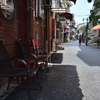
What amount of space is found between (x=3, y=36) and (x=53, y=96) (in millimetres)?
1954

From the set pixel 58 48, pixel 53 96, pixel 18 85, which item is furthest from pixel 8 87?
pixel 58 48

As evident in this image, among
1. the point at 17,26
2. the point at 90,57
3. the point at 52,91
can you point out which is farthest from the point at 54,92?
the point at 90,57

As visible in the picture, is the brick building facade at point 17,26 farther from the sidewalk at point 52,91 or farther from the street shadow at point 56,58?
the street shadow at point 56,58

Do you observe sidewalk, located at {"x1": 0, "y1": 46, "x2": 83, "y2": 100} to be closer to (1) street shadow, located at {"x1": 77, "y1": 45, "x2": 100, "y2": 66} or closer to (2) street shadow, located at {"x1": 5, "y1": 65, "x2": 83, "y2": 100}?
(2) street shadow, located at {"x1": 5, "y1": 65, "x2": 83, "y2": 100}

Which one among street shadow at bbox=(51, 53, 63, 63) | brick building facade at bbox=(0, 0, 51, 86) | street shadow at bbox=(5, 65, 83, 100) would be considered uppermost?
brick building facade at bbox=(0, 0, 51, 86)

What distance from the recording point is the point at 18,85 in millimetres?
3660

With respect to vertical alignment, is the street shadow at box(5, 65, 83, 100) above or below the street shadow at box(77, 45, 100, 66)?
above

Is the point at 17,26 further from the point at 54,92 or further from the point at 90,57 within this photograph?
the point at 90,57

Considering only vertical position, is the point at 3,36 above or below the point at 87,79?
above

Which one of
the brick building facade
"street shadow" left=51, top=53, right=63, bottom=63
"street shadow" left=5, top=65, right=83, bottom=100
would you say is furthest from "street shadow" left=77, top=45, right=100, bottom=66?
the brick building facade

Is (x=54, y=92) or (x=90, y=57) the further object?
(x=90, y=57)

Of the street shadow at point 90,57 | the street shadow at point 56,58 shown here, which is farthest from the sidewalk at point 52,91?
the street shadow at point 56,58

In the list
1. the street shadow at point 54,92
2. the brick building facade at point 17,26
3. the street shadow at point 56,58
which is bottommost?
the street shadow at point 56,58

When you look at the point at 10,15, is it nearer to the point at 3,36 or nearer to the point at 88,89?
the point at 3,36
